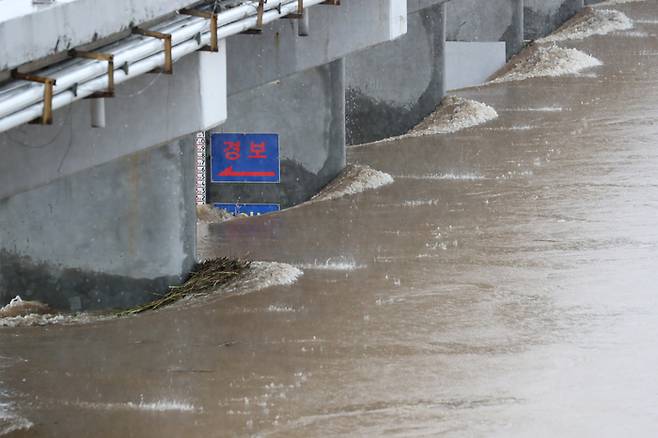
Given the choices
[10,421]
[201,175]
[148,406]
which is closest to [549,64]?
[201,175]

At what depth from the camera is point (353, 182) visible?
18422mm

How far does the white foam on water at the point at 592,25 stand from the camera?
27531 millimetres

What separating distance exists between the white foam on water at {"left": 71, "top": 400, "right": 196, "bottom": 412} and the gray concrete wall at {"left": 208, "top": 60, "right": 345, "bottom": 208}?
7756 mm

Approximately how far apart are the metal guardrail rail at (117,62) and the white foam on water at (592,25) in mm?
17358

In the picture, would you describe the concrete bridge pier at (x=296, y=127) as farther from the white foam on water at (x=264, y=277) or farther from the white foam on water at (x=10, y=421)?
the white foam on water at (x=10, y=421)

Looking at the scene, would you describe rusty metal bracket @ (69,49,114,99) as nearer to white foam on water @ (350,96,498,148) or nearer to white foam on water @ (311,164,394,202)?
white foam on water @ (311,164,394,202)

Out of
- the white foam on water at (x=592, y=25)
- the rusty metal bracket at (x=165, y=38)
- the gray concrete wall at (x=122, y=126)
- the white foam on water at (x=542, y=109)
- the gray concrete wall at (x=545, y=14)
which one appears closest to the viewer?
the gray concrete wall at (x=122, y=126)

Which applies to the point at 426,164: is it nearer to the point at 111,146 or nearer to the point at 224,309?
the point at 224,309

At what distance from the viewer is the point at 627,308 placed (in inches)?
477

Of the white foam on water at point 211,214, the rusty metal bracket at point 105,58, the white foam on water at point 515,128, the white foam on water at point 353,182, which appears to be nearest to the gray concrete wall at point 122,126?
the rusty metal bracket at point 105,58

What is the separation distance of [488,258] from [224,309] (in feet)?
8.80

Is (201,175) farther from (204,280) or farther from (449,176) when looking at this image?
(204,280)

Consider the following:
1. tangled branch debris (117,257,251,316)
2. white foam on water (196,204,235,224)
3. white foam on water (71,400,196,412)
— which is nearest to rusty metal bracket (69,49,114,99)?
white foam on water (71,400,196,412)

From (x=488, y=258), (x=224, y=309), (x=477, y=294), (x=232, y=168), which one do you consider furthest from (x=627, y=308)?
(x=232, y=168)
